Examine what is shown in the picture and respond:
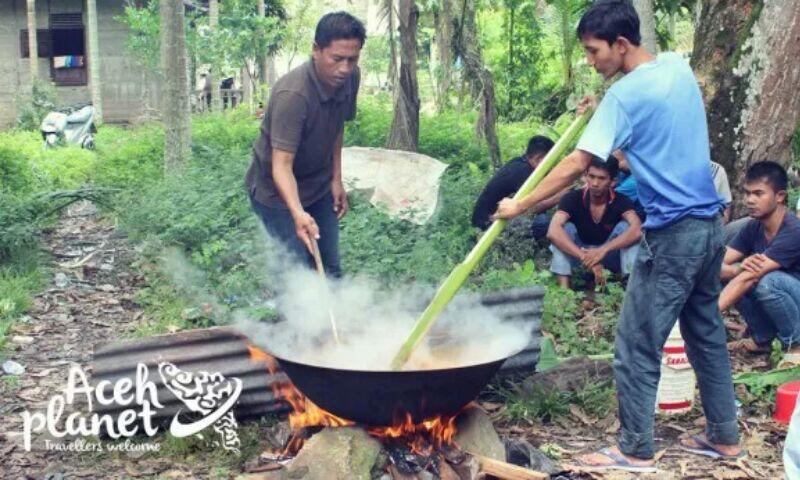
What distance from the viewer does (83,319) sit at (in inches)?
280

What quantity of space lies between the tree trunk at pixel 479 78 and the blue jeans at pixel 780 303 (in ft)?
18.1

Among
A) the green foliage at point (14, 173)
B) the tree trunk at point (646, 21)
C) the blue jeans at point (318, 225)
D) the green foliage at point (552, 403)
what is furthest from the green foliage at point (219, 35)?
the green foliage at point (552, 403)

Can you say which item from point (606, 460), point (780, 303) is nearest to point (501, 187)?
point (780, 303)

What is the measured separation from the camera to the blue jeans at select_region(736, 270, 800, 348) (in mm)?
6027

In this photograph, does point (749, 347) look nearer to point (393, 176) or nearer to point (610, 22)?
point (610, 22)

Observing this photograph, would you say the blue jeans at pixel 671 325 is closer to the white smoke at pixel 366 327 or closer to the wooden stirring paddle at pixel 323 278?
the white smoke at pixel 366 327

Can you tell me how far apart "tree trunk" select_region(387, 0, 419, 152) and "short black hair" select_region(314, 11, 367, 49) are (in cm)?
632

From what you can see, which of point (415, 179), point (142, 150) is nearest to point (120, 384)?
point (415, 179)

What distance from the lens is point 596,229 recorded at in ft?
24.9

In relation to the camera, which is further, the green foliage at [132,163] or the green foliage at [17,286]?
the green foliage at [132,163]

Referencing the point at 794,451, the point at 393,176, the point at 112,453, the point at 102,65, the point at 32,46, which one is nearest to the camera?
the point at 794,451

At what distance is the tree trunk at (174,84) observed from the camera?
34.5 ft

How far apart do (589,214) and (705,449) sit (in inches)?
120

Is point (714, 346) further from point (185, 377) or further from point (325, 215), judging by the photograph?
point (185, 377)
